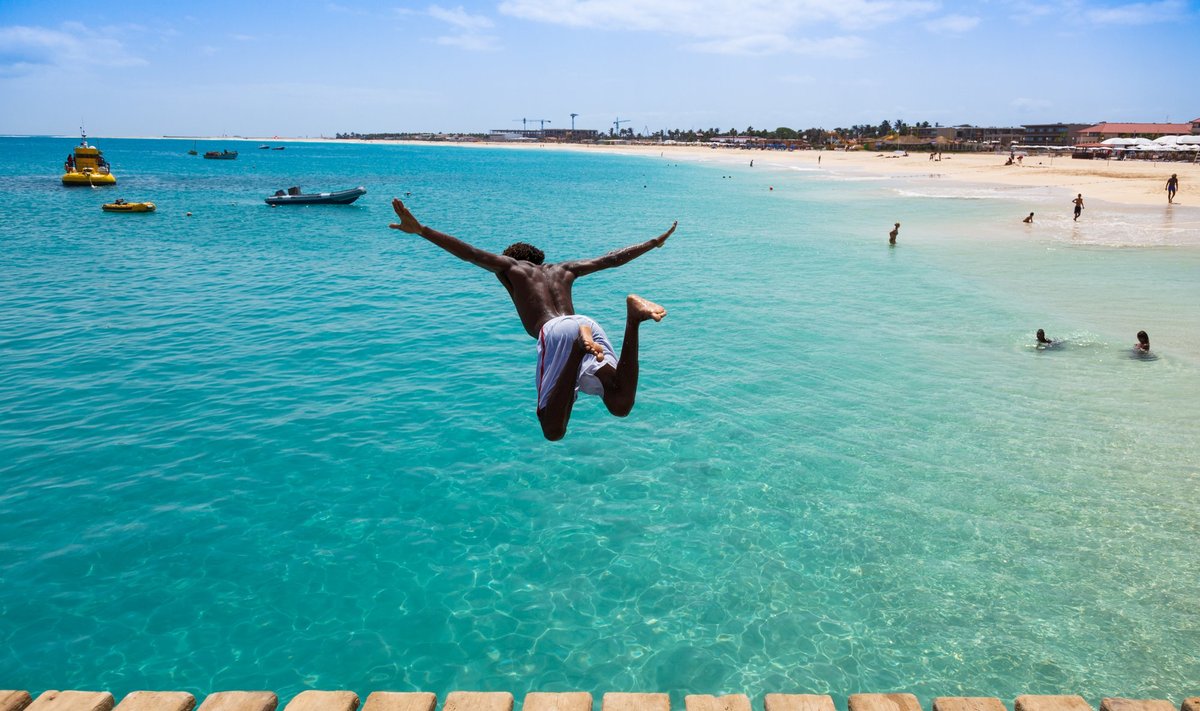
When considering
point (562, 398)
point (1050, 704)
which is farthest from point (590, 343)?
point (1050, 704)

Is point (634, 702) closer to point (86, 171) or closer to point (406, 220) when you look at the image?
point (406, 220)

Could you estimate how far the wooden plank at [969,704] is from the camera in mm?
4439

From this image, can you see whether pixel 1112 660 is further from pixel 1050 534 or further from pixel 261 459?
pixel 261 459

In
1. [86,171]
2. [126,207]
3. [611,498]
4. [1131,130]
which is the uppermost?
[1131,130]

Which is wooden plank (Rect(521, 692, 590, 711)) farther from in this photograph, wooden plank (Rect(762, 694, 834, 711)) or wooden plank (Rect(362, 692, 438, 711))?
wooden plank (Rect(762, 694, 834, 711))

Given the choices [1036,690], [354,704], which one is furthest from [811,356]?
[354,704]

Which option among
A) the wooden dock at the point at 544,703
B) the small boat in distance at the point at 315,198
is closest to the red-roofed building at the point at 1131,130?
the small boat in distance at the point at 315,198

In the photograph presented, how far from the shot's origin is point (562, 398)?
20.0 ft

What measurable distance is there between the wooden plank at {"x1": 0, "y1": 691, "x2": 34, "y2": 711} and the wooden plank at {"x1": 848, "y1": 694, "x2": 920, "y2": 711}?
5.46 m

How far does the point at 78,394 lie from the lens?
15.6 meters

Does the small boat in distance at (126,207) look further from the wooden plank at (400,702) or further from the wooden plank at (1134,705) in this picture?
the wooden plank at (1134,705)

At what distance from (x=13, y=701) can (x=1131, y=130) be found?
159 meters

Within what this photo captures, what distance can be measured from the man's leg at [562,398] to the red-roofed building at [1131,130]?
14185 cm

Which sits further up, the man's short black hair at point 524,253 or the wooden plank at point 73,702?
the man's short black hair at point 524,253
